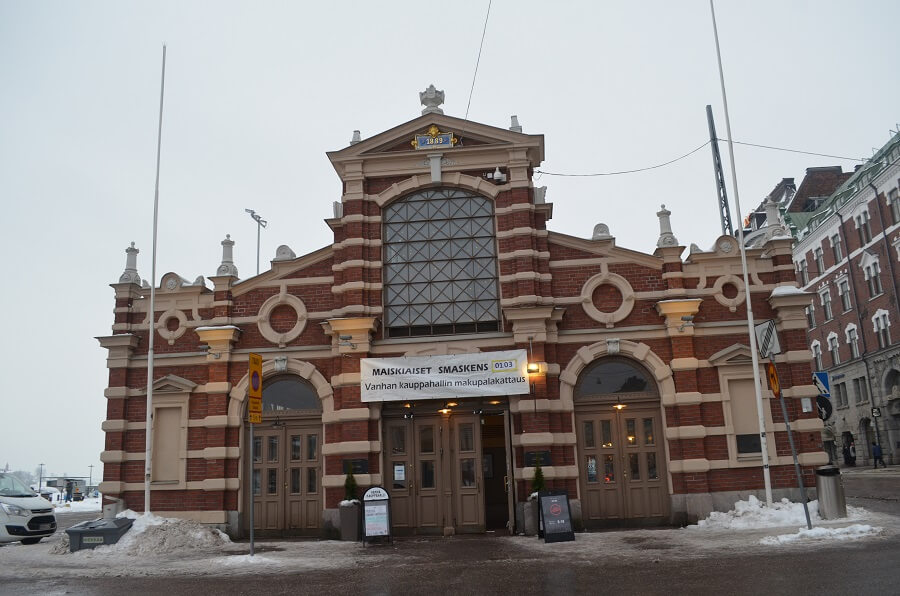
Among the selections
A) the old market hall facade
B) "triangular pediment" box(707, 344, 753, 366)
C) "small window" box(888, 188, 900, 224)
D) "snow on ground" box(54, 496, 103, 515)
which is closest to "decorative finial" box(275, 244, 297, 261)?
the old market hall facade

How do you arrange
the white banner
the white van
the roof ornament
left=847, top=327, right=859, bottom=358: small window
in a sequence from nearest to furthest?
the white banner, the white van, the roof ornament, left=847, top=327, right=859, bottom=358: small window

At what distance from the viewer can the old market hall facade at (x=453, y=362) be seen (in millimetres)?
18734

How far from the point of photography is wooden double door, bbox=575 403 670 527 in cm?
1872

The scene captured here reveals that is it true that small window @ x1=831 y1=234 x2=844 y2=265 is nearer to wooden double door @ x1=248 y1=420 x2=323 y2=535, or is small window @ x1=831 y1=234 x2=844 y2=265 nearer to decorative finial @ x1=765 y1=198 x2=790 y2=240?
decorative finial @ x1=765 y1=198 x2=790 y2=240

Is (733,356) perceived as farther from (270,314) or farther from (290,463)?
(270,314)

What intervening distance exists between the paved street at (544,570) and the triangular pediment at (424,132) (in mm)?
10332

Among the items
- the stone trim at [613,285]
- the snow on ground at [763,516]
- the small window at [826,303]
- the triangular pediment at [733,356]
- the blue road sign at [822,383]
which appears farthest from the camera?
the small window at [826,303]

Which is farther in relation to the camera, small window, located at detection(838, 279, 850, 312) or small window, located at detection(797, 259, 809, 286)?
small window, located at detection(797, 259, 809, 286)

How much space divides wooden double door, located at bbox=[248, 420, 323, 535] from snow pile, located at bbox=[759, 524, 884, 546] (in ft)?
35.3

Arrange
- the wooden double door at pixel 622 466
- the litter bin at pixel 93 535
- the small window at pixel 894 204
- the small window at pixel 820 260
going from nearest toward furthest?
the litter bin at pixel 93 535, the wooden double door at pixel 622 466, the small window at pixel 894 204, the small window at pixel 820 260

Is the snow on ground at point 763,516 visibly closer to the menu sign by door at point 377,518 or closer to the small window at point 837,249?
the menu sign by door at point 377,518

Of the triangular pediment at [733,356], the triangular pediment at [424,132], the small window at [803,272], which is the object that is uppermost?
the small window at [803,272]

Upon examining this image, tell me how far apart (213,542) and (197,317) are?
6.11 metres

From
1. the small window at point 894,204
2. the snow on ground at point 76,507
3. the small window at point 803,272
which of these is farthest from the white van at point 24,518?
the small window at point 803,272
